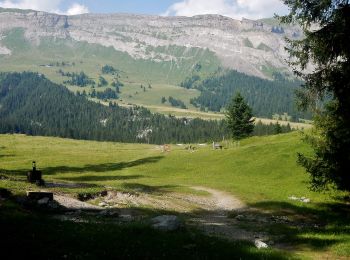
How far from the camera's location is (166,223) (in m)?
23.6

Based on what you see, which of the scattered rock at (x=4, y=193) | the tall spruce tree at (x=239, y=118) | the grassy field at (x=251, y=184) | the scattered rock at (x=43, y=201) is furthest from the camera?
the tall spruce tree at (x=239, y=118)

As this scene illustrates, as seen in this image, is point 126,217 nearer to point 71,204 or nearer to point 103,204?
point 71,204

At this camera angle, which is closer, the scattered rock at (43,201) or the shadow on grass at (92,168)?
the scattered rock at (43,201)

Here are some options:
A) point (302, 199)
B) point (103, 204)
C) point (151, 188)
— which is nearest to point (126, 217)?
point (103, 204)

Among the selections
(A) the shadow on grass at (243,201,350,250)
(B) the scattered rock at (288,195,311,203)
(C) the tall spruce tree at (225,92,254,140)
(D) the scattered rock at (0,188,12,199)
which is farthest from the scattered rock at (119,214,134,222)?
(C) the tall spruce tree at (225,92,254,140)

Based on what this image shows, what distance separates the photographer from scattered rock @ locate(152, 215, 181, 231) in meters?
23.2

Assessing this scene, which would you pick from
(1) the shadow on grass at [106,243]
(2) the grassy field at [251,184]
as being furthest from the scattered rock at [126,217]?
(2) the grassy field at [251,184]

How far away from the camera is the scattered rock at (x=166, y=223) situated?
2319cm

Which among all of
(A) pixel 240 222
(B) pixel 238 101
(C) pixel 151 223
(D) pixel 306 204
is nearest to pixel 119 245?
(C) pixel 151 223

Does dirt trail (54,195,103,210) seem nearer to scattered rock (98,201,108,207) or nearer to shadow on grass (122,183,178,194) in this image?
scattered rock (98,201,108,207)

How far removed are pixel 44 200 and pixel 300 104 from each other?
19.0 metres

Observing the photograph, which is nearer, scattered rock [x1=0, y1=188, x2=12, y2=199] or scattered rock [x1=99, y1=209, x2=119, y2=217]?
scattered rock [x1=0, y1=188, x2=12, y2=199]

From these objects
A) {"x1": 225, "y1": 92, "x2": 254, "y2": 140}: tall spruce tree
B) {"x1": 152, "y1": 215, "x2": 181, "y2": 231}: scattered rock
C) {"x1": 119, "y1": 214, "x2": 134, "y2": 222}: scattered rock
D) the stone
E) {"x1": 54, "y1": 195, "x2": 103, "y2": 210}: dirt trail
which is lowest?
{"x1": 119, "y1": 214, "x2": 134, "y2": 222}: scattered rock

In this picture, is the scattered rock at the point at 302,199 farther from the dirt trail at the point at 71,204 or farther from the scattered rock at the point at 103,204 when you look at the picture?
the dirt trail at the point at 71,204
